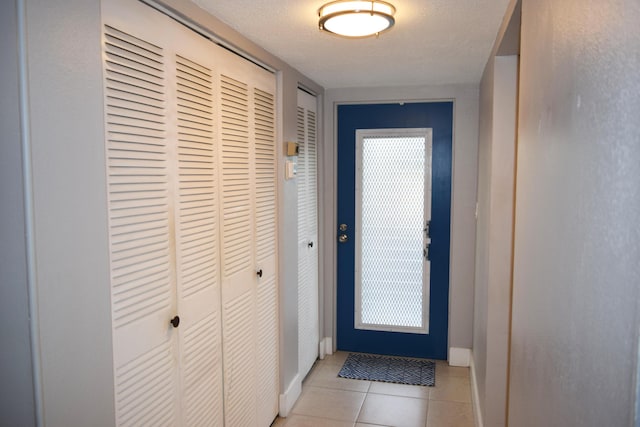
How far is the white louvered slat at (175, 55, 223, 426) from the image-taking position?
6.15 ft

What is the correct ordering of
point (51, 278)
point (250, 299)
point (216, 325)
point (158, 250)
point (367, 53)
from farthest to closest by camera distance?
1. point (367, 53)
2. point (250, 299)
3. point (216, 325)
4. point (158, 250)
5. point (51, 278)

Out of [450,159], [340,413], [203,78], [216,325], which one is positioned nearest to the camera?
[203,78]

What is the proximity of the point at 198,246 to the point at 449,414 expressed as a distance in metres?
2.09

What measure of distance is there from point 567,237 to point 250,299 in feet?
6.15

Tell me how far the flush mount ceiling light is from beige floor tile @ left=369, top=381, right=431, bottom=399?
2456 millimetres

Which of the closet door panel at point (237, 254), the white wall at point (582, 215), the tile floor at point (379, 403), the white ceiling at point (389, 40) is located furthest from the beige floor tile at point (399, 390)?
the white ceiling at point (389, 40)

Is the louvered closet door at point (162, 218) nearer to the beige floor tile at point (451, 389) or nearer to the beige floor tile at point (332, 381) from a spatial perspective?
the beige floor tile at point (332, 381)

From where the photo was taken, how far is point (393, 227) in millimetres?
3887

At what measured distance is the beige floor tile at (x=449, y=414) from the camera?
9.68 feet

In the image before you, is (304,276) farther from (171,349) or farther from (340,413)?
(171,349)

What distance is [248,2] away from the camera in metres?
1.89

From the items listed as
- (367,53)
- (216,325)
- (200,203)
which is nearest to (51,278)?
(200,203)

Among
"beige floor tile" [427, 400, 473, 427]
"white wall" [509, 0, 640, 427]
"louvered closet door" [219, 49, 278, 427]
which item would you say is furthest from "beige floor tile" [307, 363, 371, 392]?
"white wall" [509, 0, 640, 427]

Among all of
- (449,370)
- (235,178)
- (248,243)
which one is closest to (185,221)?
(235,178)
